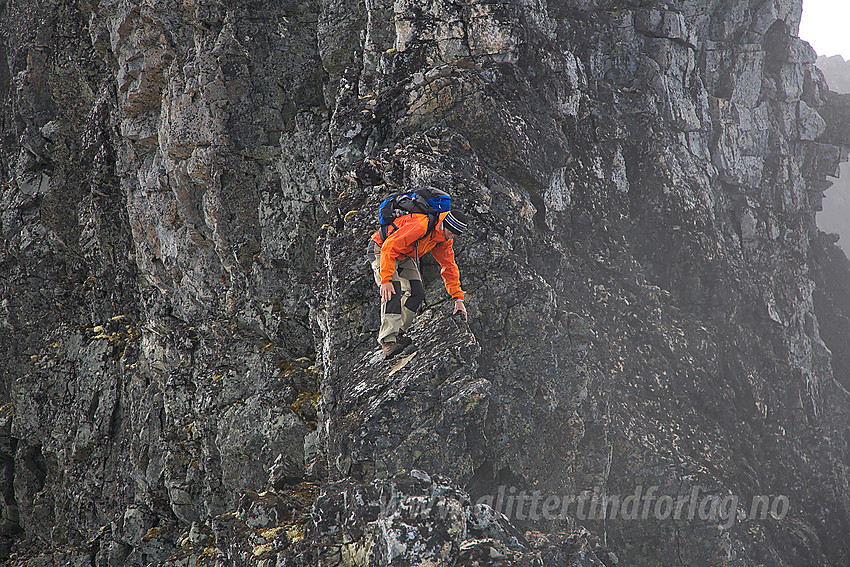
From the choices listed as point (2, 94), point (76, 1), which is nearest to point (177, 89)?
point (76, 1)

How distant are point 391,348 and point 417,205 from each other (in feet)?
11.1

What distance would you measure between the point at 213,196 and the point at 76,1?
16902 millimetres

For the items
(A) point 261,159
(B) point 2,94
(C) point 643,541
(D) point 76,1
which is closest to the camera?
(C) point 643,541

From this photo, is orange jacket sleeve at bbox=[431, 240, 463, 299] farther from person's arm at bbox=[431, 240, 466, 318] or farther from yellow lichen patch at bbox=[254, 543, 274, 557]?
yellow lichen patch at bbox=[254, 543, 274, 557]

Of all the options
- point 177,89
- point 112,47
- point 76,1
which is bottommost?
point 177,89

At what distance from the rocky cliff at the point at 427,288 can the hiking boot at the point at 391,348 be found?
203 millimetres

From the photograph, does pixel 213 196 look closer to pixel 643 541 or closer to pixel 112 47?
pixel 112 47

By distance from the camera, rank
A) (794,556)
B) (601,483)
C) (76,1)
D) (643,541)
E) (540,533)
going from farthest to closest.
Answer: (76,1) < (794,556) < (643,541) < (601,483) < (540,533)

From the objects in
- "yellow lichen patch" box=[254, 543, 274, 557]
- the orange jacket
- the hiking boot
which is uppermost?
the orange jacket

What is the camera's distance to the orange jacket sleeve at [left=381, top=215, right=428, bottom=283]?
11289mm

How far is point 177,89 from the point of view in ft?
78.6

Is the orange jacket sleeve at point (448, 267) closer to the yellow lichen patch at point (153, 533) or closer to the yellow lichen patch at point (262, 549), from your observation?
the yellow lichen patch at point (262, 549)

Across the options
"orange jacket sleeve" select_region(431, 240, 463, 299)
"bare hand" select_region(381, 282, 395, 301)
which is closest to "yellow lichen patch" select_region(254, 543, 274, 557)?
"bare hand" select_region(381, 282, 395, 301)

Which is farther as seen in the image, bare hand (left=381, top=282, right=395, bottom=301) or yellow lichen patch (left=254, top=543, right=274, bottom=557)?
yellow lichen patch (left=254, top=543, right=274, bottom=557)
